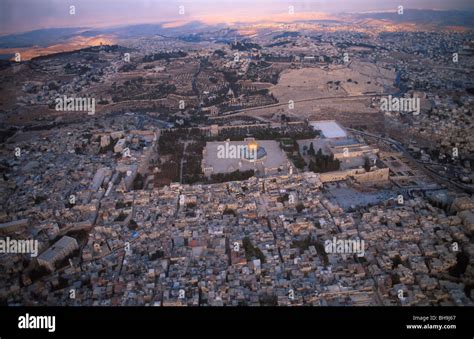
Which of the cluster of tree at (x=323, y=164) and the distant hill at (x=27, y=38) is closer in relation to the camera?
the distant hill at (x=27, y=38)

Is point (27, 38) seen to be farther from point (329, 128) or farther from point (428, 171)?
point (428, 171)

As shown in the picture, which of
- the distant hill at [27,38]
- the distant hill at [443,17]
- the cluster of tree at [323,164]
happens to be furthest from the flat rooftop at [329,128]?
the distant hill at [27,38]

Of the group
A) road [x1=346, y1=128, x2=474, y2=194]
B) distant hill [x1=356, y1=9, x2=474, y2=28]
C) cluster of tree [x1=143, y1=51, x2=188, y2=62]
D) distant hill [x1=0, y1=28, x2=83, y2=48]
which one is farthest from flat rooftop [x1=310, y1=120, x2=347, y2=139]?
cluster of tree [x1=143, y1=51, x2=188, y2=62]

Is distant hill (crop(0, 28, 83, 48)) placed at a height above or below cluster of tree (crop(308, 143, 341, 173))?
above

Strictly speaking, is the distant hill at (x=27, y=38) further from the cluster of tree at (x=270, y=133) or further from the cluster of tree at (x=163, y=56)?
the cluster of tree at (x=163, y=56)

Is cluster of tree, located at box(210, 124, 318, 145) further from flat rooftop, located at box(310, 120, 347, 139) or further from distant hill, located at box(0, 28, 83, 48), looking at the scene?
distant hill, located at box(0, 28, 83, 48)

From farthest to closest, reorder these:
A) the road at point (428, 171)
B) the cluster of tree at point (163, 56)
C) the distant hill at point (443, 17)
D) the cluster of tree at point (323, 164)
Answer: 1. the cluster of tree at point (163, 56)
2. the cluster of tree at point (323, 164)
3. the road at point (428, 171)
4. the distant hill at point (443, 17)
